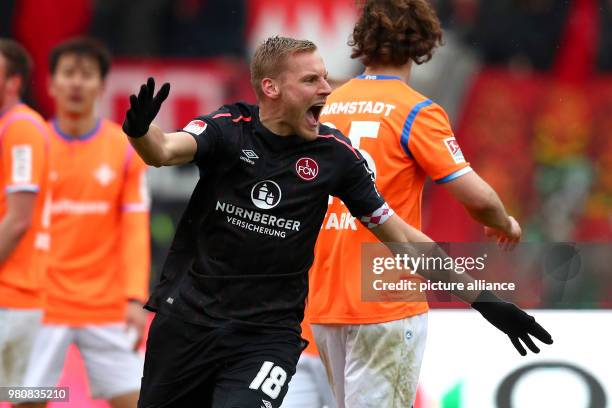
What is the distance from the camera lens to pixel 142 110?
13.7 feet

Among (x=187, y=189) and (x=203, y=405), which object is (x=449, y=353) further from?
(x=187, y=189)

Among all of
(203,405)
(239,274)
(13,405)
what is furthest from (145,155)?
(13,405)

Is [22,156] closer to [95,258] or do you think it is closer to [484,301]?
[95,258]

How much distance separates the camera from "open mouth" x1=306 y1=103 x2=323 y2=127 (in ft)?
15.4

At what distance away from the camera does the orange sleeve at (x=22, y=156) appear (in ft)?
20.9

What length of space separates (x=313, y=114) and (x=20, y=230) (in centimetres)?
219

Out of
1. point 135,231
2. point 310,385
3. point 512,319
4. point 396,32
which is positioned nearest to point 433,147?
point 396,32

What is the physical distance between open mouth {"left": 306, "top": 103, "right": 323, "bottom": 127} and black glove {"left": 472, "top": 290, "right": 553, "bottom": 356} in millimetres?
944

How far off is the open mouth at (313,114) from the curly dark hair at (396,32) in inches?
32.5

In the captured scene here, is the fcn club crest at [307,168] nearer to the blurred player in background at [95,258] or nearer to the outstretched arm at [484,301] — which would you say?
the outstretched arm at [484,301]

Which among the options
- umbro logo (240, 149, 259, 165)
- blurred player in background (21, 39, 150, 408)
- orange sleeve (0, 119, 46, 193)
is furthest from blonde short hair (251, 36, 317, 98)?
blurred player in background (21, 39, 150, 408)

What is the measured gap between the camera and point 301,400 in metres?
5.74

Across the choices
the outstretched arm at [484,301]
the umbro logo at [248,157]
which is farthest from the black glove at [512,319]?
the umbro logo at [248,157]

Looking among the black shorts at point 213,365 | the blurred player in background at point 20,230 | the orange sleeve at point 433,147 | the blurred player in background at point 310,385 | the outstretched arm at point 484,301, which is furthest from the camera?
the blurred player in background at point 20,230
